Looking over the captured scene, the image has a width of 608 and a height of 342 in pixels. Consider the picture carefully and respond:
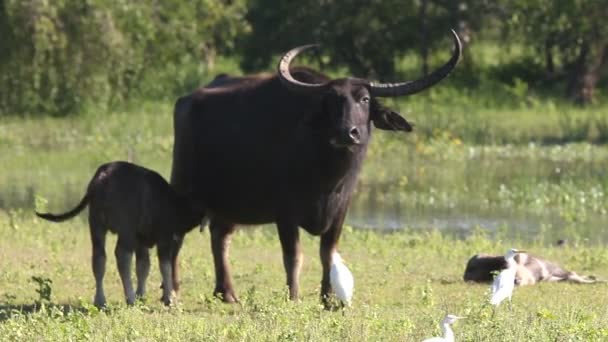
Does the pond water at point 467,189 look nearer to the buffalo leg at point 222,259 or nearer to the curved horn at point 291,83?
the buffalo leg at point 222,259

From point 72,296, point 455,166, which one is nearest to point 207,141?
point 72,296

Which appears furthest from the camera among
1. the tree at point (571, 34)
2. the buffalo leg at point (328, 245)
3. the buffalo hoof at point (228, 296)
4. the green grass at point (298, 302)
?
the tree at point (571, 34)

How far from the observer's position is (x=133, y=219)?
10.7m

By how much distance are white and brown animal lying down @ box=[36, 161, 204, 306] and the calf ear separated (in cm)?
145

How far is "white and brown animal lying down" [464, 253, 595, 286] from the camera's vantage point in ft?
39.2

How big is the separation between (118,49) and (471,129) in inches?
226

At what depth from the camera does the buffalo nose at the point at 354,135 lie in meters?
10.4

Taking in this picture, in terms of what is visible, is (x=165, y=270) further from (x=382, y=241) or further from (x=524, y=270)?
(x=382, y=241)

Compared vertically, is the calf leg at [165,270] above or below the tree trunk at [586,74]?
above

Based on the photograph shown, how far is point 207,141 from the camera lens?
11680mm

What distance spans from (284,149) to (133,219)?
1160 mm

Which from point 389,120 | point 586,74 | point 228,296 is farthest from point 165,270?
point 586,74

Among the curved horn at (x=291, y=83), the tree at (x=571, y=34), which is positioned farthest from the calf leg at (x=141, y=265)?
the tree at (x=571, y=34)

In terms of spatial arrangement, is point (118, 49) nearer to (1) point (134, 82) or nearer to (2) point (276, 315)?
(1) point (134, 82)
